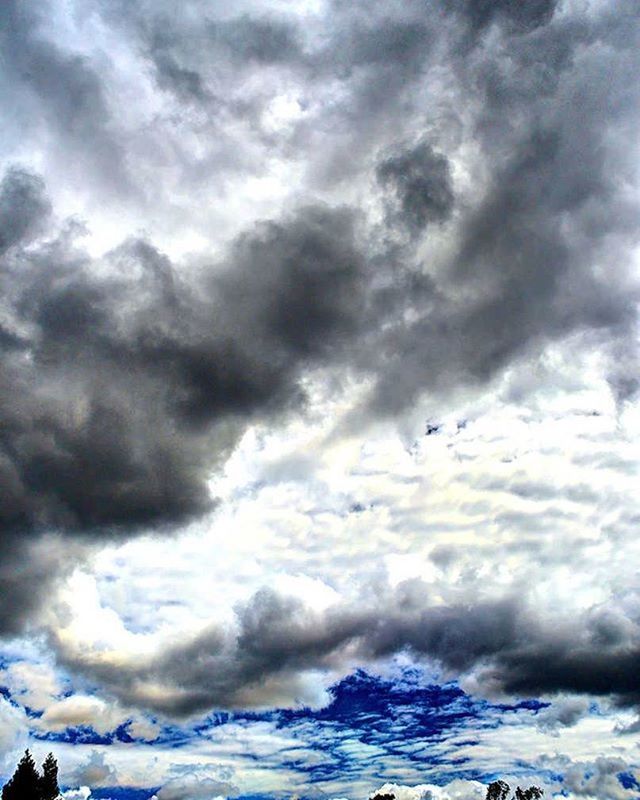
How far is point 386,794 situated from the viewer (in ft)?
568

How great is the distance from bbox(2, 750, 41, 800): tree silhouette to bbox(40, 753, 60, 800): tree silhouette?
77cm

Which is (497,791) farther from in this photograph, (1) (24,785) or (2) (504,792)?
(1) (24,785)

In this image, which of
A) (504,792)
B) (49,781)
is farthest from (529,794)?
(49,781)

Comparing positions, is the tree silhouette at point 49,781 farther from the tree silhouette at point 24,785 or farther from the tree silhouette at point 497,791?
the tree silhouette at point 497,791

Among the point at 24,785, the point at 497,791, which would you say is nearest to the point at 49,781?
the point at 24,785

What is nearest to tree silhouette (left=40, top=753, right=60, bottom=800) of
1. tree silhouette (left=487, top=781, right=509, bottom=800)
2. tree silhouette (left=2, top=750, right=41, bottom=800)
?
tree silhouette (left=2, top=750, right=41, bottom=800)

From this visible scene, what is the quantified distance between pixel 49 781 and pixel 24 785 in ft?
11.9

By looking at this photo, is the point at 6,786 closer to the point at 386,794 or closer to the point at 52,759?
the point at 52,759

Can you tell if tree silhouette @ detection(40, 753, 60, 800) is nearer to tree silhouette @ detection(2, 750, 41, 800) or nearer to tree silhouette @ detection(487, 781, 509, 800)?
tree silhouette @ detection(2, 750, 41, 800)

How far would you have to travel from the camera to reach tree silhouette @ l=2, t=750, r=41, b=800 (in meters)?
110

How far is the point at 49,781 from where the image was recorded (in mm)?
113438

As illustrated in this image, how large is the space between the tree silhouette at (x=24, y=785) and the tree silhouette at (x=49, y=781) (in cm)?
77

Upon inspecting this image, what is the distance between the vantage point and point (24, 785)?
366 ft

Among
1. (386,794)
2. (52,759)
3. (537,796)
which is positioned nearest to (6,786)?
(52,759)
